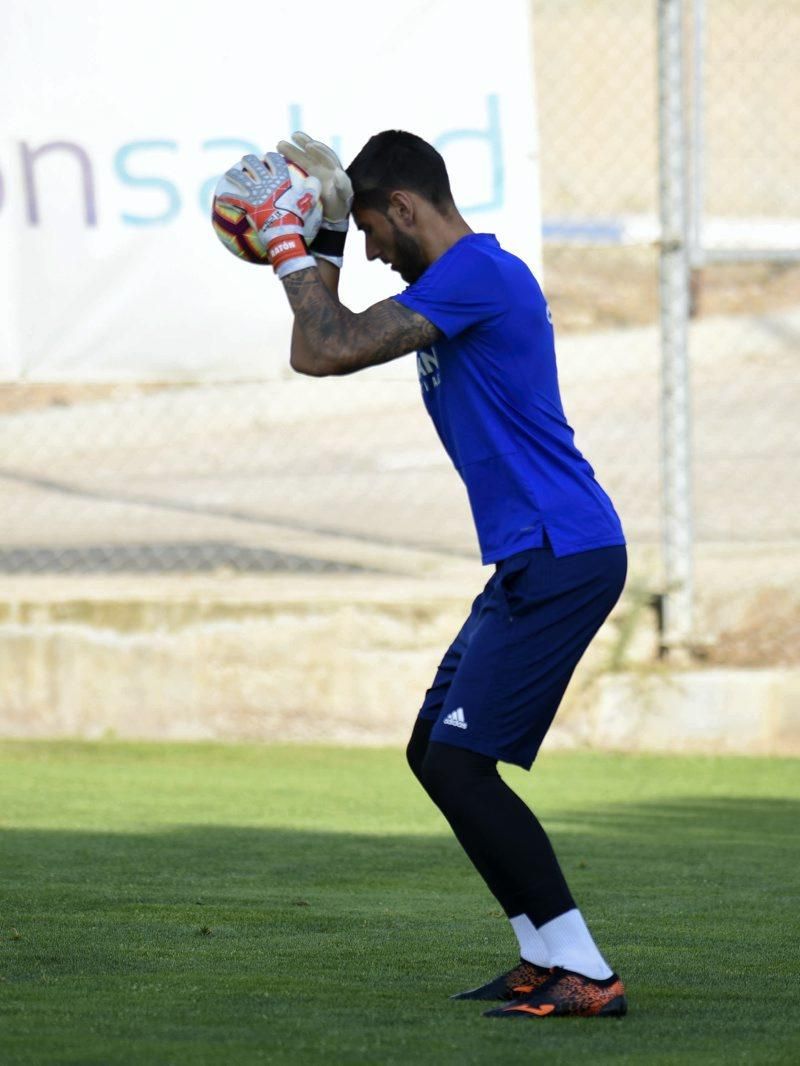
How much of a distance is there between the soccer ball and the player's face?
106 millimetres

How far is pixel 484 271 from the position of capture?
382 centimetres

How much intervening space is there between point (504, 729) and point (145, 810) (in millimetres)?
3263

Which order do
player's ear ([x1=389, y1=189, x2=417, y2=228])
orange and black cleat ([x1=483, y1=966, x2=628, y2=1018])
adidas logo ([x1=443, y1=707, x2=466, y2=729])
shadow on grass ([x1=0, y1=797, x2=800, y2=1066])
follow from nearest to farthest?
shadow on grass ([x1=0, y1=797, x2=800, y2=1066]), orange and black cleat ([x1=483, y1=966, x2=628, y2=1018]), adidas logo ([x1=443, y1=707, x2=466, y2=729]), player's ear ([x1=389, y1=189, x2=417, y2=228])

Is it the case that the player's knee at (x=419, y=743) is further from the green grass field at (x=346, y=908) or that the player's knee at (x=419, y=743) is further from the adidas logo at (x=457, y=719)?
the green grass field at (x=346, y=908)

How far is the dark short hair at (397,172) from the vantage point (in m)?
3.99

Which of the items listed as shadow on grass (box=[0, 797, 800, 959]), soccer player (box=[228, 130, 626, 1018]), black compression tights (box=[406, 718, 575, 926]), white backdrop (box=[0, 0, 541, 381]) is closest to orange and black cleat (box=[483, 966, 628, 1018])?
soccer player (box=[228, 130, 626, 1018])

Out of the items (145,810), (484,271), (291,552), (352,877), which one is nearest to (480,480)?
(484,271)

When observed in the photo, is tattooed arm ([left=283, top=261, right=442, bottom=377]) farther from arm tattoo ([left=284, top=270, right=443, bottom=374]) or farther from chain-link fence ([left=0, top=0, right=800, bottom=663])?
chain-link fence ([left=0, top=0, right=800, bottom=663])

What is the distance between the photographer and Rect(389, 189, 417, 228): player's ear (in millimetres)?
3982

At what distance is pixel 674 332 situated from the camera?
8492mm

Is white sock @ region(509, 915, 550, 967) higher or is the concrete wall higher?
white sock @ region(509, 915, 550, 967)

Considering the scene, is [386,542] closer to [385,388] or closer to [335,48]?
[335,48]

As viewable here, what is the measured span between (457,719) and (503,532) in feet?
1.28

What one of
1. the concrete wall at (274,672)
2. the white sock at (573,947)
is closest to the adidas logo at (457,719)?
the white sock at (573,947)
